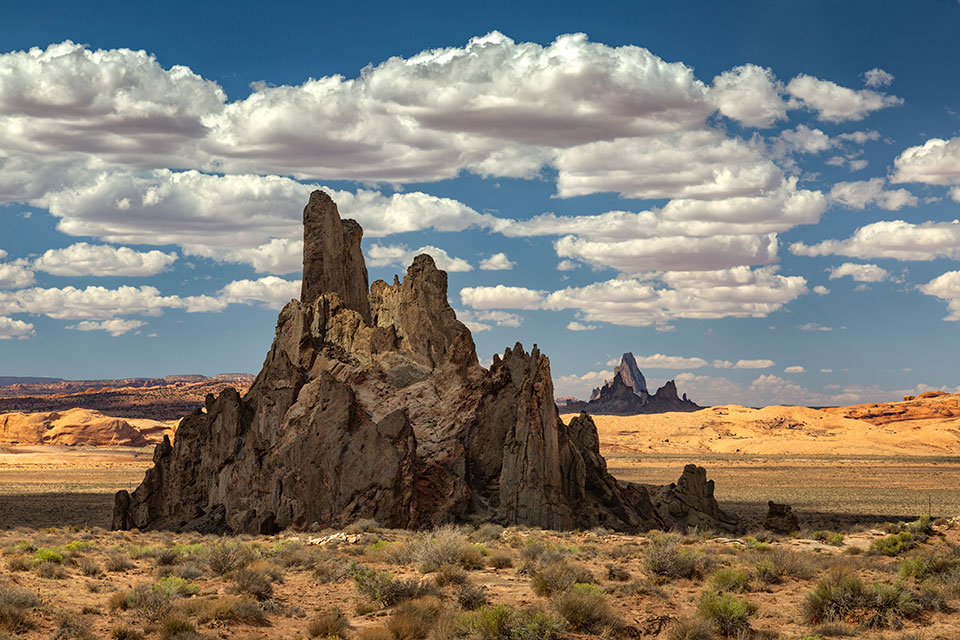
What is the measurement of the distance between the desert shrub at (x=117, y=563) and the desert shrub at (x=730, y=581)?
1564cm

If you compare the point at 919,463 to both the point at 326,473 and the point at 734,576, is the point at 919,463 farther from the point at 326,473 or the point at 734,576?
the point at 734,576

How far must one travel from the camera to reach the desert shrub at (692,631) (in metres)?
18.3

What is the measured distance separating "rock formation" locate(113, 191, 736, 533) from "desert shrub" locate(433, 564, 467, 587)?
14.3 m

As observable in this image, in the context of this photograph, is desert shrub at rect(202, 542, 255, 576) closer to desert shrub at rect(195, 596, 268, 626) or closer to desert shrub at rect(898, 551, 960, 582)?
desert shrub at rect(195, 596, 268, 626)

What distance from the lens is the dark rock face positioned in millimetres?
47469

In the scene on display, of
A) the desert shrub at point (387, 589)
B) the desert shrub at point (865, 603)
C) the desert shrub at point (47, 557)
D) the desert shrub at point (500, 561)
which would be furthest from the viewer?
the desert shrub at point (500, 561)

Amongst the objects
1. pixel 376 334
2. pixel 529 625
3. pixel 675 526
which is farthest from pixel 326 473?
pixel 529 625

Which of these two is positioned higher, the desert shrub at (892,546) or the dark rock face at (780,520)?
the desert shrub at (892,546)

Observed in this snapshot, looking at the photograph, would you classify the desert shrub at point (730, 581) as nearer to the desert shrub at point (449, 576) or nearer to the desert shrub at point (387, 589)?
the desert shrub at point (449, 576)

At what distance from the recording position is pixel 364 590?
2219 centimetres

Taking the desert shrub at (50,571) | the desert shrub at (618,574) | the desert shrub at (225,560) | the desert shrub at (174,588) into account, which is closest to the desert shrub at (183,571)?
the desert shrub at (225,560)

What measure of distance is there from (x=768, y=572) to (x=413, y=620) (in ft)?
32.3

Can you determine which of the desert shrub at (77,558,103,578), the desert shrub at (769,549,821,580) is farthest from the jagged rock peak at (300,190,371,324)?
the desert shrub at (769,549,821,580)

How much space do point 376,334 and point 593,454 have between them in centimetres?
1298
